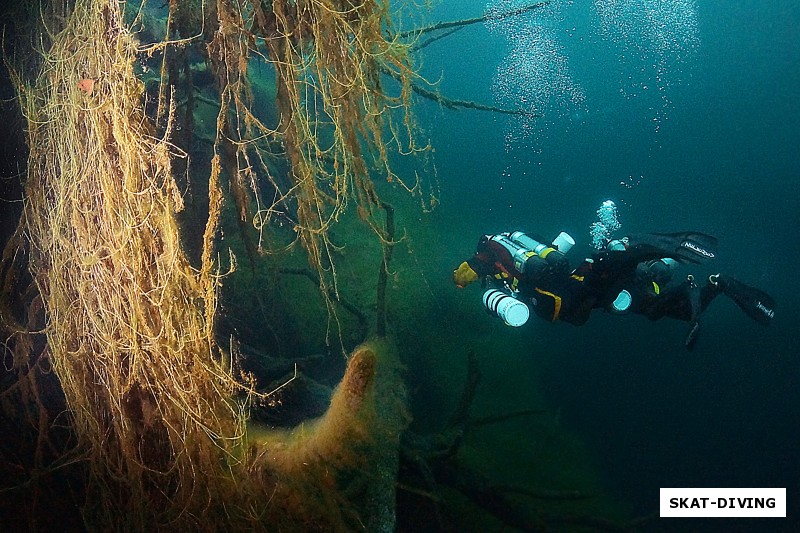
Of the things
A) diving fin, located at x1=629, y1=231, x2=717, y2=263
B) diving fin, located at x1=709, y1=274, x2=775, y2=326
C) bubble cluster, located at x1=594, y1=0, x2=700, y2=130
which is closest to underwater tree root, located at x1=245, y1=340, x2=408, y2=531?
diving fin, located at x1=629, y1=231, x2=717, y2=263

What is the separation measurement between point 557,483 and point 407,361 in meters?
5.44

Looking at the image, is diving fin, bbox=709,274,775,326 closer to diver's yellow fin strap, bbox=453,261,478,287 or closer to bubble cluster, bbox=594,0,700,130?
diver's yellow fin strap, bbox=453,261,478,287

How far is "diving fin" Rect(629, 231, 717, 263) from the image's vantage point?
5629 mm

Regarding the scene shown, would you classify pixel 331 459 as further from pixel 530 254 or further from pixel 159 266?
pixel 530 254

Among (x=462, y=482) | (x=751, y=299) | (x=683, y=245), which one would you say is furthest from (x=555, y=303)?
(x=751, y=299)

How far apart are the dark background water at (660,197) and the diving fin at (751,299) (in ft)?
17.7

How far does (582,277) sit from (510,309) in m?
1.50

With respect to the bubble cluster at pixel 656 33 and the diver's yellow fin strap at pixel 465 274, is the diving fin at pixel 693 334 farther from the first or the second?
the bubble cluster at pixel 656 33

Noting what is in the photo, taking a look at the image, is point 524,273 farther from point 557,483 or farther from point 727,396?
point 727,396

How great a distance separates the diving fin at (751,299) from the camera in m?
6.78

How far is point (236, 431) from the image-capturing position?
256cm

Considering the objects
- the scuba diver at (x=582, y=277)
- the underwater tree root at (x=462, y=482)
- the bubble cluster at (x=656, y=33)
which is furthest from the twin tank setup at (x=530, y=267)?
the bubble cluster at (x=656, y=33)

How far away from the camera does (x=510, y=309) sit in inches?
213

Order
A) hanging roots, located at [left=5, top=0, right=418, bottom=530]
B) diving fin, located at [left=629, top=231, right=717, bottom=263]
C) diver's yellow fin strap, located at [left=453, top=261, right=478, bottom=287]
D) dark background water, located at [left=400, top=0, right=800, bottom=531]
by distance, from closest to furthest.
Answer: hanging roots, located at [left=5, top=0, right=418, bottom=530] → diving fin, located at [left=629, top=231, right=717, bottom=263] → diver's yellow fin strap, located at [left=453, top=261, right=478, bottom=287] → dark background water, located at [left=400, top=0, right=800, bottom=531]
